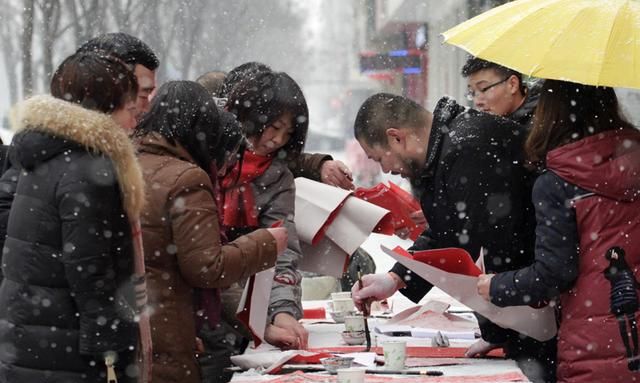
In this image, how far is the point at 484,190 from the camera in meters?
4.68

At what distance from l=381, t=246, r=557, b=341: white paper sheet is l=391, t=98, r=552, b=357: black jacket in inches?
4.5

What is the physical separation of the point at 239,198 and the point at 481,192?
4.14ft

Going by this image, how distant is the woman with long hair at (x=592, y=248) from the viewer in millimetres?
4105

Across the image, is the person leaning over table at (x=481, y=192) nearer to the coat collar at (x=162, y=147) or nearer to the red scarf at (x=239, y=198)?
the red scarf at (x=239, y=198)

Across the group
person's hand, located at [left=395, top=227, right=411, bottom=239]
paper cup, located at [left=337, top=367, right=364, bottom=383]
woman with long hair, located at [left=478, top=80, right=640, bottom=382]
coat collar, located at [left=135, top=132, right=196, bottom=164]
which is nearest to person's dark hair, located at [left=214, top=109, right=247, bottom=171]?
coat collar, located at [left=135, top=132, right=196, bottom=164]

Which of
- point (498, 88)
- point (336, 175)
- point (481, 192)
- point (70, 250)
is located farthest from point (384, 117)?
point (70, 250)

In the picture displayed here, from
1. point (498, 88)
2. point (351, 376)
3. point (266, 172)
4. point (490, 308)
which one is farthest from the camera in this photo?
point (498, 88)

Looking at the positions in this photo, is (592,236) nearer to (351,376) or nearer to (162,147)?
(351,376)

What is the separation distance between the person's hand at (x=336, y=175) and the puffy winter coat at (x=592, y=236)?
6.61 ft

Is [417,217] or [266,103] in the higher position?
[266,103]

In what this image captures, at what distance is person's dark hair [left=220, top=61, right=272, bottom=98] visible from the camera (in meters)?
5.71

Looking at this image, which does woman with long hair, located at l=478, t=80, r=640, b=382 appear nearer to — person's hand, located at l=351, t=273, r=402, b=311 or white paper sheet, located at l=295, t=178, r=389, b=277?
person's hand, located at l=351, t=273, r=402, b=311

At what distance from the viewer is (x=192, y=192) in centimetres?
436

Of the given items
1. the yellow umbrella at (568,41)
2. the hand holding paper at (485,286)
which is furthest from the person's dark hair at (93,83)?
the hand holding paper at (485,286)
